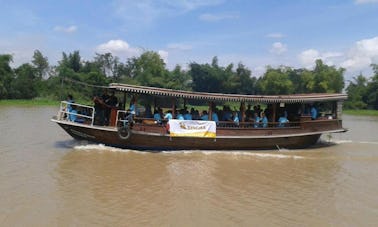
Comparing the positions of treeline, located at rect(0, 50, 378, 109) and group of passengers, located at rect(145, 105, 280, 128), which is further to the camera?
treeline, located at rect(0, 50, 378, 109)

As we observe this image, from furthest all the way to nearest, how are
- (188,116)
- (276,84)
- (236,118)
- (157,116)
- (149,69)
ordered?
(276,84), (149,69), (236,118), (188,116), (157,116)

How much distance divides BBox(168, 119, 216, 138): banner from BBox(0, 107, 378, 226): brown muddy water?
0.68 metres

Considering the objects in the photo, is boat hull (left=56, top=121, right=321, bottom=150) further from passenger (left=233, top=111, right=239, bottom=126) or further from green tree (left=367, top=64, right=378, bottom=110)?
green tree (left=367, top=64, right=378, bottom=110)

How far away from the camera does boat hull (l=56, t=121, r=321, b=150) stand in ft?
40.4

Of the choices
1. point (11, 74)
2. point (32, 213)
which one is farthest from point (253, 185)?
point (11, 74)

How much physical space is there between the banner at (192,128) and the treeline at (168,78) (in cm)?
4222

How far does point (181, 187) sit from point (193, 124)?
14.6 feet

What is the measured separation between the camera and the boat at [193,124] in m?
12.4

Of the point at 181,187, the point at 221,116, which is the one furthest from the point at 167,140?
the point at 181,187

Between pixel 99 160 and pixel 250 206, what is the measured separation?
17.4 feet

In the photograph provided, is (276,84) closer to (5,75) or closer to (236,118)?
(5,75)

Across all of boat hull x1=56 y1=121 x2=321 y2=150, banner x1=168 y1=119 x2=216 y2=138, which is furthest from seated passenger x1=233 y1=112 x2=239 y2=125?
banner x1=168 y1=119 x2=216 y2=138

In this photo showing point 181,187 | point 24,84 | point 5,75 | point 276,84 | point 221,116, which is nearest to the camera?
point 181,187

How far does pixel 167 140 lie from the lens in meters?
12.8
